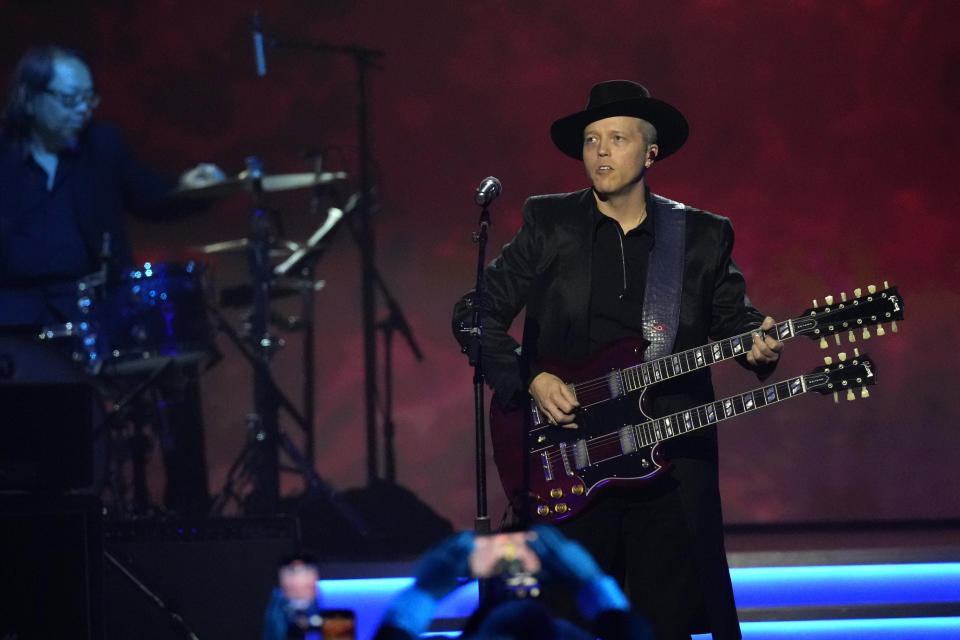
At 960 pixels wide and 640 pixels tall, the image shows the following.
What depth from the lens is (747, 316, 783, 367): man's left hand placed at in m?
3.09

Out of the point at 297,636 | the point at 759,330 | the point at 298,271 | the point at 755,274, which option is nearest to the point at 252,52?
the point at 298,271

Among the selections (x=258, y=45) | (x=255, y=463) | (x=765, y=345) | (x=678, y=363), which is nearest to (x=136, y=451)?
Answer: (x=255, y=463)

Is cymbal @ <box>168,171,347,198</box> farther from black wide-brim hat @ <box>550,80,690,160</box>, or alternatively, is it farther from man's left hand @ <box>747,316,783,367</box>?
man's left hand @ <box>747,316,783,367</box>

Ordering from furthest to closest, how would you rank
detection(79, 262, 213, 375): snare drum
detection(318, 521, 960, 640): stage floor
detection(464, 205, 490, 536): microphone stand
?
detection(79, 262, 213, 375): snare drum, detection(318, 521, 960, 640): stage floor, detection(464, 205, 490, 536): microphone stand

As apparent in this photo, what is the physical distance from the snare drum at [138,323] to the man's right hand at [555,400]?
2532 millimetres

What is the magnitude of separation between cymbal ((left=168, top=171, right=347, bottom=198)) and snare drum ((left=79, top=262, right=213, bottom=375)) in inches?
24.6

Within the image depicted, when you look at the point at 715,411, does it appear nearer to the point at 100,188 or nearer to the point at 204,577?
the point at 204,577

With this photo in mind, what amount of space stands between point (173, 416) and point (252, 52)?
2.09m

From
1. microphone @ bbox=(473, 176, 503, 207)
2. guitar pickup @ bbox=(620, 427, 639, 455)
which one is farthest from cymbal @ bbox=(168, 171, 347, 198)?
guitar pickup @ bbox=(620, 427, 639, 455)

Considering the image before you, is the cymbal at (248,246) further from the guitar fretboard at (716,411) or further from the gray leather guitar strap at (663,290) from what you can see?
the guitar fretboard at (716,411)

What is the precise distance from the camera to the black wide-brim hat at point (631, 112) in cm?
335

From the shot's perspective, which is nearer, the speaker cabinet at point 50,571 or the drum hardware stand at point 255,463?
the speaker cabinet at point 50,571

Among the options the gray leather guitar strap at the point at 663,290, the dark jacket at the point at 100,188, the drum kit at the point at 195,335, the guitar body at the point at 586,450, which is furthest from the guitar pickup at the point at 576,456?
the dark jacket at the point at 100,188

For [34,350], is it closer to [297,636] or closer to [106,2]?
[106,2]
